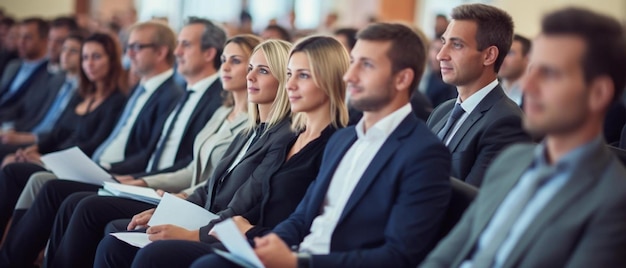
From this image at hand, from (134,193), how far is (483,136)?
4.98ft

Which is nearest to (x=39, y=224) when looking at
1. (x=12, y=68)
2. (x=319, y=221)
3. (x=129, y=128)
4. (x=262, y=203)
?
(x=129, y=128)

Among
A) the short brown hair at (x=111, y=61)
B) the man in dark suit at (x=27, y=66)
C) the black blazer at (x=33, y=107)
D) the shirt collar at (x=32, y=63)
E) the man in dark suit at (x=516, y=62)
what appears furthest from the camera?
the shirt collar at (x=32, y=63)

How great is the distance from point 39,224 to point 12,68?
4.24 meters

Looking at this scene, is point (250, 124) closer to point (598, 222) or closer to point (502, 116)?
point (502, 116)

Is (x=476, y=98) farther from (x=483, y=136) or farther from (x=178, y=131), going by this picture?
(x=178, y=131)

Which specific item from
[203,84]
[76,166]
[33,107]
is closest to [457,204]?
[76,166]

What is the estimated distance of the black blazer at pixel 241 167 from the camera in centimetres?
336

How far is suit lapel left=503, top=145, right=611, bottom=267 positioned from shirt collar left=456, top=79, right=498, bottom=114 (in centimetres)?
138

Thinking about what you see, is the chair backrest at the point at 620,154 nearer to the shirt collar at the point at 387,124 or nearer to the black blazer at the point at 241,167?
the shirt collar at the point at 387,124

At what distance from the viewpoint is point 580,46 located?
2021mm

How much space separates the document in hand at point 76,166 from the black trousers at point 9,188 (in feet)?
1.28

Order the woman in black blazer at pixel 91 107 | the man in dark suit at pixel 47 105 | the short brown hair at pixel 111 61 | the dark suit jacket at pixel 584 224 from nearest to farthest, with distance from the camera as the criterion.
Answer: the dark suit jacket at pixel 584 224 < the woman in black blazer at pixel 91 107 < the short brown hair at pixel 111 61 < the man in dark suit at pixel 47 105

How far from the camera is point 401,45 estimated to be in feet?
8.91

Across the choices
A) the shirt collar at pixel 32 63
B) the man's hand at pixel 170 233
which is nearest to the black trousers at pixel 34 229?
the man's hand at pixel 170 233
